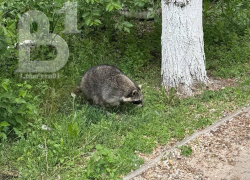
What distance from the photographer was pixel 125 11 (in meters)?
8.38

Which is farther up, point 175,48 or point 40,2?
point 40,2

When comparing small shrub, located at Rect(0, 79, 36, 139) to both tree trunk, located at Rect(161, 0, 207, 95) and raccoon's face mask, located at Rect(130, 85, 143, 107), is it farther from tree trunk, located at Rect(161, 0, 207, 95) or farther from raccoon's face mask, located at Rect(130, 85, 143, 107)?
tree trunk, located at Rect(161, 0, 207, 95)

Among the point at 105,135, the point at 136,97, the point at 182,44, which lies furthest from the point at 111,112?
the point at 182,44

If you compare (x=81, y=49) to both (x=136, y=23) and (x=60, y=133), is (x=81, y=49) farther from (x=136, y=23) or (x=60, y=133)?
(x=60, y=133)

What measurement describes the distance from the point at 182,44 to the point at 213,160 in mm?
2188

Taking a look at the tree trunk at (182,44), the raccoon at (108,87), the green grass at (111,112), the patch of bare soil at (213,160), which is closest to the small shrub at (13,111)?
the green grass at (111,112)

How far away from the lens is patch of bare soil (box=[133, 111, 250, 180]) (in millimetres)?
4219

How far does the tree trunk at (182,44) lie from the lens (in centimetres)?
588

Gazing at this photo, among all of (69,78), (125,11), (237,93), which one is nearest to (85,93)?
(69,78)

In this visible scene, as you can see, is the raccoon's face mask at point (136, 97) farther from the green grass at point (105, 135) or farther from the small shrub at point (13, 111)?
the small shrub at point (13, 111)

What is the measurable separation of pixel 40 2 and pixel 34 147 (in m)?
2.55

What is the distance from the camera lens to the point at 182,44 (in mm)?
5961

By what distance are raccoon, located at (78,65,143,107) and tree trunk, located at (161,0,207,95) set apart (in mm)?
771

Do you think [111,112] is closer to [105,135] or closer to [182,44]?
[105,135]
